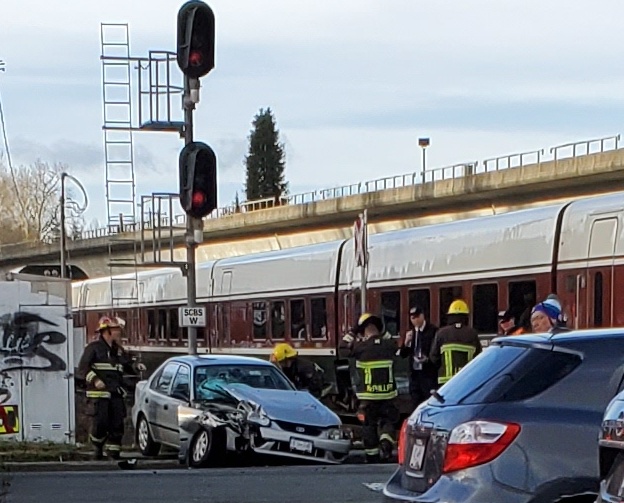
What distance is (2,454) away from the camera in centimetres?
1606

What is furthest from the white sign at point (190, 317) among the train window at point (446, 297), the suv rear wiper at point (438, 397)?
the suv rear wiper at point (438, 397)

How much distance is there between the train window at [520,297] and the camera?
1928cm

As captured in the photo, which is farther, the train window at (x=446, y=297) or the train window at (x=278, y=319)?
the train window at (x=278, y=319)

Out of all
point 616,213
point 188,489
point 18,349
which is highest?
point 616,213

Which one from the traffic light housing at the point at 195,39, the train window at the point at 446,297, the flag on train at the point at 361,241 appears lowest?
the train window at the point at 446,297

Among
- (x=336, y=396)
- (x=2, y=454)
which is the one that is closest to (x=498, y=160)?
(x=336, y=396)

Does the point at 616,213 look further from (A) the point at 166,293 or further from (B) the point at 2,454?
(A) the point at 166,293

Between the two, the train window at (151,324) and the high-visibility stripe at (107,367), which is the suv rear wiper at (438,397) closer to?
the high-visibility stripe at (107,367)

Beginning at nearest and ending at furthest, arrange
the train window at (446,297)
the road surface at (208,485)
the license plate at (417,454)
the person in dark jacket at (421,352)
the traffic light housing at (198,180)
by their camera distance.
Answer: the license plate at (417,454)
the road surface at (208,485)
the traffic light housing at (198,180)
the person in dark jacket at (421,352)
the train window at (446,297)

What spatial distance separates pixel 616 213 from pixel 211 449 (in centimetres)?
603

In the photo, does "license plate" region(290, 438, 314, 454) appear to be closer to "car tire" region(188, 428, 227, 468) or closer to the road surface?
the road surface

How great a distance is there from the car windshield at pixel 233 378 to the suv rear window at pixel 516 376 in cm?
885

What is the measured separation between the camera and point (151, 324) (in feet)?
125

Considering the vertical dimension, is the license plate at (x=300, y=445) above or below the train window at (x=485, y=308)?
below
